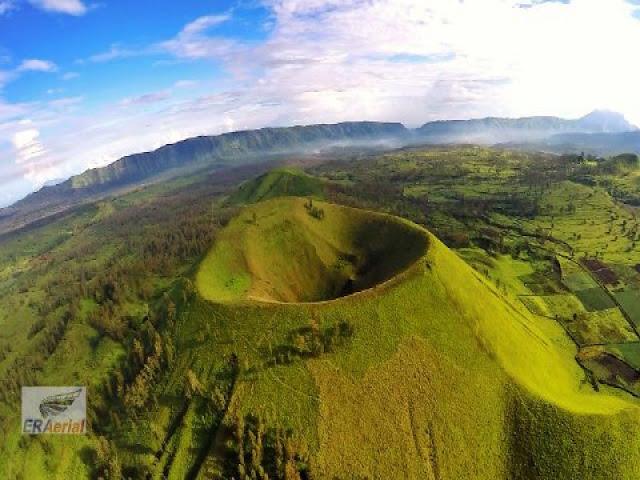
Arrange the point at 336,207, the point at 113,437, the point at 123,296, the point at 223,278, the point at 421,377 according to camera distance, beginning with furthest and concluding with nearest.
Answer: the point at 123,296, the point at 336,207, the point at 223,278, the point at 113,437, the point at 421,377

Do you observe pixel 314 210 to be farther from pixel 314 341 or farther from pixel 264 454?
pixel 264 454

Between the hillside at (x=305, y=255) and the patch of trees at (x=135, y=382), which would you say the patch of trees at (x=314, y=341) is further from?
the patch of trees at (x=135, y=382)

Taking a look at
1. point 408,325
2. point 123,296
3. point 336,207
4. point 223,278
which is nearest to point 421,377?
point 408,325

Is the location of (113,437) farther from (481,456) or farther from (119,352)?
(481,456)

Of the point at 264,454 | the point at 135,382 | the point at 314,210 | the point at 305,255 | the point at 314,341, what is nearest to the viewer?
the point at 264,454

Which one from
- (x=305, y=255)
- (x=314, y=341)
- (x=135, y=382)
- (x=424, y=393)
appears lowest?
(x=424, y=393)

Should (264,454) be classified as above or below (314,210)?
below

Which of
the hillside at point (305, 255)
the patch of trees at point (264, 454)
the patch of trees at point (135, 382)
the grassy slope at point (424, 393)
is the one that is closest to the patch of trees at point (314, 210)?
the hillside at point (305, 255)

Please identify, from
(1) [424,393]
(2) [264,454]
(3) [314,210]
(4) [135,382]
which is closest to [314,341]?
(2) [264,454]
